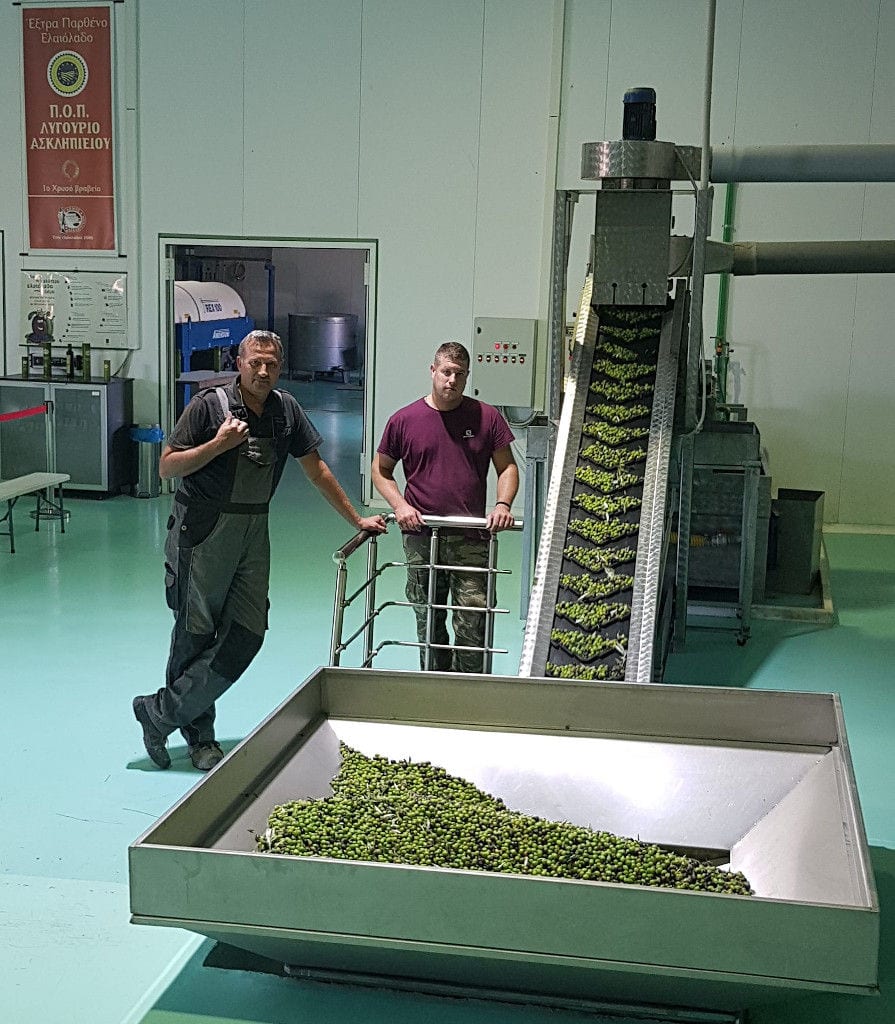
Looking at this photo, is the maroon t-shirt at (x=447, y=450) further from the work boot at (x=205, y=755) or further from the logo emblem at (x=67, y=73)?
the logo emblem at (x=67, y=73)

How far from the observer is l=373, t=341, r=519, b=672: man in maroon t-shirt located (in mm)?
5203

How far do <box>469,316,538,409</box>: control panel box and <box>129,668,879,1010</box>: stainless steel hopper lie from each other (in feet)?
20.2

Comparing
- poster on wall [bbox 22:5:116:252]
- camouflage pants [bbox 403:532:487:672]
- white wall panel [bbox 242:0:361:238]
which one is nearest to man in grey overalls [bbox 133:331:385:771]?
camouflage pants [bbox 403:532:487:672]

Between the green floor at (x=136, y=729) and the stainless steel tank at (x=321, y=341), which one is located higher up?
the stainless steel tank at (x=321, y=341)

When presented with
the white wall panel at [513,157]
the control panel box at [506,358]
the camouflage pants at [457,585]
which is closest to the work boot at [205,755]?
the camouflage pants at [457,585]

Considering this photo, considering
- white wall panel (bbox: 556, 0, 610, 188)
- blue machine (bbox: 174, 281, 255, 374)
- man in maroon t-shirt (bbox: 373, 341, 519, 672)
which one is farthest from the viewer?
blue machine (bbox: 174, 281, 255, 374)

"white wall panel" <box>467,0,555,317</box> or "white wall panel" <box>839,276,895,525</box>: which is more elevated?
"white wall panel" <box>467,0,555,317</box>

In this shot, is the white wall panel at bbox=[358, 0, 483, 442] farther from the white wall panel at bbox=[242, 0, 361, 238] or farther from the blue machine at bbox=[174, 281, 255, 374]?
the blue machine at bbox=[174, 281, 255, 374]

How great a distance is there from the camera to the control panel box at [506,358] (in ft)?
32.7

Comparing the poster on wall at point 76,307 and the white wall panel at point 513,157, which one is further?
the poster on wall at point 76,307

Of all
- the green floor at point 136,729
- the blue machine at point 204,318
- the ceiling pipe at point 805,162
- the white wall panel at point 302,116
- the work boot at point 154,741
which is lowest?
the green floor at point 136,729

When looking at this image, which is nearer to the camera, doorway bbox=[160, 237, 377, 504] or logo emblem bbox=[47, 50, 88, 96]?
logo emblem bbox=[47, 50, 88, 96]

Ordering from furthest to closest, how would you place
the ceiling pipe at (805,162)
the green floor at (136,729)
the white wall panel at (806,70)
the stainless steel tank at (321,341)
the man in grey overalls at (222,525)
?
the stainless steel tank at (321,341) → the white wall panel at (806,70) → the ceiling pipe at (805,162) → the man in grey overalls at (222,525) → the green floor at (136,729)

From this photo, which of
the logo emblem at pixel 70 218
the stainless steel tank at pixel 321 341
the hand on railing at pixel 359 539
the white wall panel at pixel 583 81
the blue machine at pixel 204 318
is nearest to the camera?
the hand on railing at pixel 359 539
